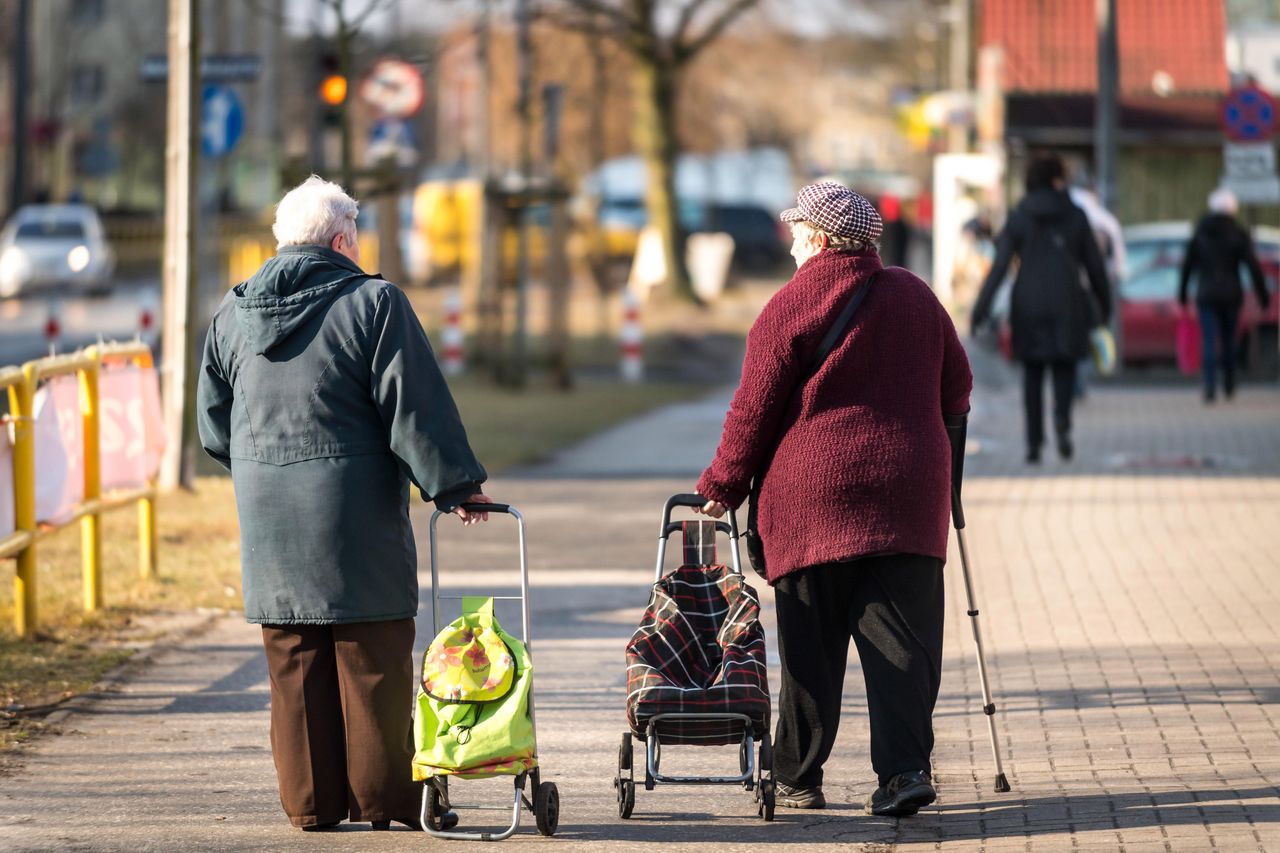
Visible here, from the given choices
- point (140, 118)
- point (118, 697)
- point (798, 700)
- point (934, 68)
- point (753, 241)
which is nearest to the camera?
point (798, 700)

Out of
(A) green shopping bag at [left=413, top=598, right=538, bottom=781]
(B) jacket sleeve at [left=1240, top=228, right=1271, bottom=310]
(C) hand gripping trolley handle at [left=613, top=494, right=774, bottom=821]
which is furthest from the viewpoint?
(B) jacket sleeve at [left=1240, top=228, right=1271, bottom=310]

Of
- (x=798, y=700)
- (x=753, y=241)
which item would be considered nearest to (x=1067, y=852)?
(x=798, y=700)

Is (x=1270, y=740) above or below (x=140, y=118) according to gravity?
below

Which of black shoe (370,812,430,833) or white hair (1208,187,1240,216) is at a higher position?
white hair (1208,187,1240,216)

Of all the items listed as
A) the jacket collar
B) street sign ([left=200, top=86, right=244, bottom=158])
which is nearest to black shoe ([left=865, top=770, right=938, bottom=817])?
the jacket collar

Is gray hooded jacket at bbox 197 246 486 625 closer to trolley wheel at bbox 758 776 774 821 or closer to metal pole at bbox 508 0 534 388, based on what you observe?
trolley wheel at bbox 758 776 774 821

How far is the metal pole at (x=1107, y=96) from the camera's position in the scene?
23031 mm

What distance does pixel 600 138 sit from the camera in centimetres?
2948

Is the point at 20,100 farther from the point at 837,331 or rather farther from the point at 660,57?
the point at 837,331

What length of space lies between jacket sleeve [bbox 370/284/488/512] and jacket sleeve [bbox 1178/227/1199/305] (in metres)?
14.0

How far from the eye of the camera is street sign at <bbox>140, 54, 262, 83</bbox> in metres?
17.7

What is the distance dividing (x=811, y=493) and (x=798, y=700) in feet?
1.96

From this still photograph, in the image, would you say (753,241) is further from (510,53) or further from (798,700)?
(798,700)

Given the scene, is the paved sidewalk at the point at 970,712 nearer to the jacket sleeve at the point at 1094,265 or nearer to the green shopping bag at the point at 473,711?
the green shopping bag at the point at 473,711
